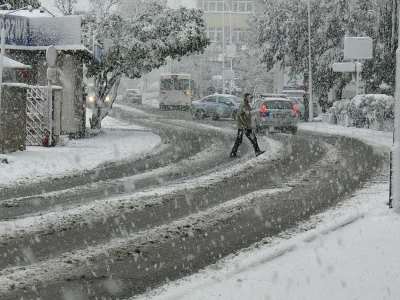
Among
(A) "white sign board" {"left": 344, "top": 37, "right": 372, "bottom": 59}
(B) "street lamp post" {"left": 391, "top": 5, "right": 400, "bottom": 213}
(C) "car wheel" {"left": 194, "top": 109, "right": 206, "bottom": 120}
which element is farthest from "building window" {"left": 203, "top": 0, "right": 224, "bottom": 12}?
(B) "street lamp post" {"left": 391, "top": 5, "right": 400, "bottom": 213}

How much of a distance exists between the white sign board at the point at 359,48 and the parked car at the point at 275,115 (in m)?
5.83

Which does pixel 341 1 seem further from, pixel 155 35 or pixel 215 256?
pixel 215 256

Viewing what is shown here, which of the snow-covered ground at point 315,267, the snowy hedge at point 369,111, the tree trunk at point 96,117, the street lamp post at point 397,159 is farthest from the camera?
the snowy hedge at point 369,111

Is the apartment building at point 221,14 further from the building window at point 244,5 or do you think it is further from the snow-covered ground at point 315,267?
the snow-covered ground at point 315,267

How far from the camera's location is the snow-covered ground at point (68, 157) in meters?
14.4

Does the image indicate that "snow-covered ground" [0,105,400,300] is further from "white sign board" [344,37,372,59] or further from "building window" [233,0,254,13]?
"building window" [233,0,254,13]

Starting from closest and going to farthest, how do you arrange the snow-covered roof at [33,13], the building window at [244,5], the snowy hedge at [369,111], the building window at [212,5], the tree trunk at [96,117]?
the snow-covered roof at [33,13] → the tree trunk at [96,117] → the snowy hedge at [369,111] → the building window at [244,5] → the building window at [212,5]

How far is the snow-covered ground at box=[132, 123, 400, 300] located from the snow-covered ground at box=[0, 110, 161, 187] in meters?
7.13

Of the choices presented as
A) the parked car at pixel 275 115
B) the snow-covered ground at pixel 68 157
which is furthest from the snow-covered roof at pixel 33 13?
the parked car at pixel 275 115

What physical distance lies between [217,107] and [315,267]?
3476 centimetres

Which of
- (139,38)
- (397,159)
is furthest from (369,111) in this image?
(397,159)

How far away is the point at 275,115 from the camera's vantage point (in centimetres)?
2823

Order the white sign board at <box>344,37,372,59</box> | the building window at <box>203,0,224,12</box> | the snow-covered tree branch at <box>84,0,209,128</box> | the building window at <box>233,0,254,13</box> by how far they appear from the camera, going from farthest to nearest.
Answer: the building window at <box>203,0,224,12</box> < the building window at <box>233,0,254,13</box> < the white sign board at <box>344,37,372,59</box> < the snow-covered tree branch at <box>84,0,209,128</box>

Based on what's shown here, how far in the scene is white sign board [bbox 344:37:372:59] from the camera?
106 ft
